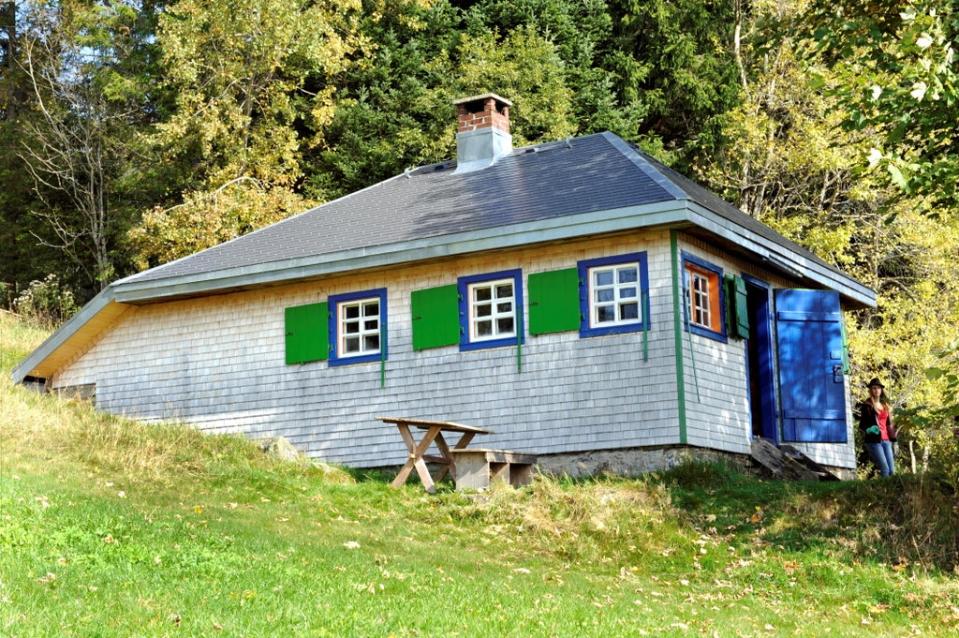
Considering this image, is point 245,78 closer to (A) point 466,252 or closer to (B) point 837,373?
(A) point 466,252

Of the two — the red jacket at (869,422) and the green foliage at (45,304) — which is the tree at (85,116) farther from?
the red jacket at (869,422)

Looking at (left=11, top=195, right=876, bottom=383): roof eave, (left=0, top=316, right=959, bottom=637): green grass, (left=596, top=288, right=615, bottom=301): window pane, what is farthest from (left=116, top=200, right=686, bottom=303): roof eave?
(left=0, top=316, right=959, bottom=637): green grass

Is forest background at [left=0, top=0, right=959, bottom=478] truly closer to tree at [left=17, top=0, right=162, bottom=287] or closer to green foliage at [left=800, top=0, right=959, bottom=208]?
tree at [left=17, top=0, right=162, bottom=287]

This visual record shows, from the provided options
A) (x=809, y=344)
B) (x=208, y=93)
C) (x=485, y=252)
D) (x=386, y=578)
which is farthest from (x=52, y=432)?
(x=208, y=93)

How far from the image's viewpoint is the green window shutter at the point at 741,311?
60.2 ft

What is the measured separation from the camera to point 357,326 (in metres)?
19.5

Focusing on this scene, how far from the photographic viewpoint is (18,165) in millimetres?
36344

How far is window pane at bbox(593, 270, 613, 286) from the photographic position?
17.5 meters

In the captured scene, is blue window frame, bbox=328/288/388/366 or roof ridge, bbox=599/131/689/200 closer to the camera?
roof ridge, bbox=599/131/689/200

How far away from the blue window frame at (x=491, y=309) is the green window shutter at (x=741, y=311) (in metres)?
3.15

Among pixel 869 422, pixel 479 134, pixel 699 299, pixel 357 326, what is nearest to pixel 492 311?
pixel 357 326

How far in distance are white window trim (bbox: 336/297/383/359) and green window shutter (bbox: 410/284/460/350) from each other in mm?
627

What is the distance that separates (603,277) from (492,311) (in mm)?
1754

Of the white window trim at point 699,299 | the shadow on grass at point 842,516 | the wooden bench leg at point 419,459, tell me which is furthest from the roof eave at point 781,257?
the wooden bench leg at point 419,459
